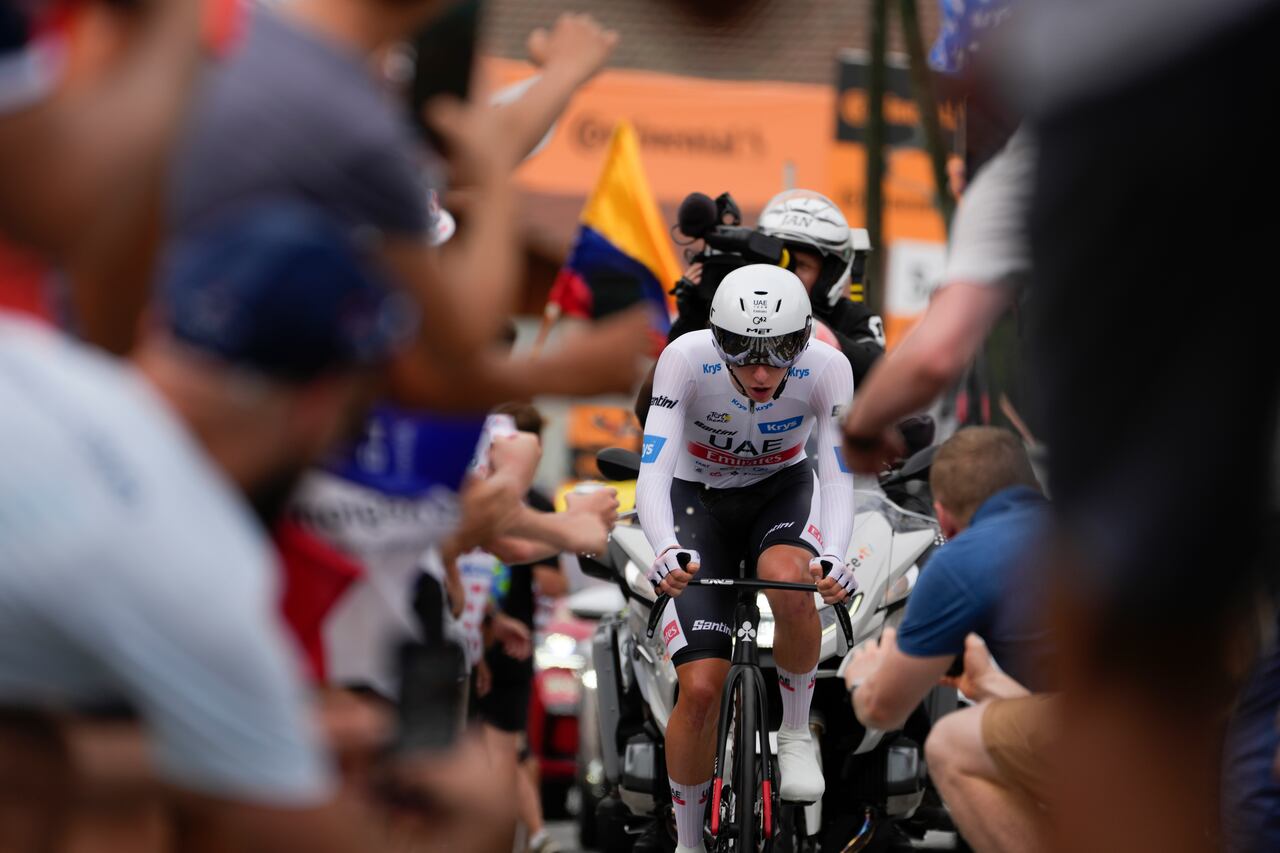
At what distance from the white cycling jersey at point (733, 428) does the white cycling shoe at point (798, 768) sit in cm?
79

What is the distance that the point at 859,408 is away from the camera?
3.40 m

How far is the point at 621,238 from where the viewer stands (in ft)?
43.3

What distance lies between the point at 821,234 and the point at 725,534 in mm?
1752

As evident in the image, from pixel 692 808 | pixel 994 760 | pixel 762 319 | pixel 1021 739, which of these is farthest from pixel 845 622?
pixel 1021 739

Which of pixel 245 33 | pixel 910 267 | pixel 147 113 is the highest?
pixel 910 267

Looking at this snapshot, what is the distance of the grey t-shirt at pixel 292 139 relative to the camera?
313 centimetres

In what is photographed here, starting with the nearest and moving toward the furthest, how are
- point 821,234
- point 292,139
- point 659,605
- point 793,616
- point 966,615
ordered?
1. point 292,139
2. point 966,615
3. point 659,605
4. point 793,616
5. point 821,234

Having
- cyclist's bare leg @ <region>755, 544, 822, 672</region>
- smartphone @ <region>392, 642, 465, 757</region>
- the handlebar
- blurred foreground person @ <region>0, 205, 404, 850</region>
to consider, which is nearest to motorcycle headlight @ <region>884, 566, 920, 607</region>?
cyclist's bare leg @ <region>755, 544, 822, 672</region>

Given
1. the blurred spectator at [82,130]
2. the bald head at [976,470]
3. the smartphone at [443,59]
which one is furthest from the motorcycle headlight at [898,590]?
the blurred spectator at [82,130]

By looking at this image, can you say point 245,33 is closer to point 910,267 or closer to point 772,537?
point 772,537

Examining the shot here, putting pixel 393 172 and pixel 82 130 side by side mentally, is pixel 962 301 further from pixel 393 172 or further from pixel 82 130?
pixel 82 130

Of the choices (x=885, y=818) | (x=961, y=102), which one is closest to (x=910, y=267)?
(x=885, y=818)

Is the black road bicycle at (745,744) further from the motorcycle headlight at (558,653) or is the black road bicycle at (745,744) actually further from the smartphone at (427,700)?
the motorcycle headlight at (558,653)

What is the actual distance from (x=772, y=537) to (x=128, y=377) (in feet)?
19.2
